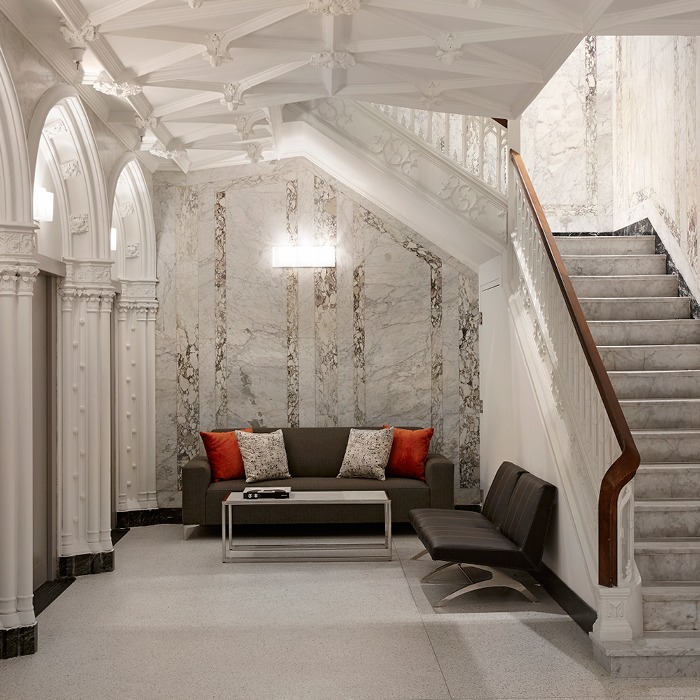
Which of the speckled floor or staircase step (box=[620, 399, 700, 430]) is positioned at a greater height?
staircase step (box=[620, 399, 700, 430])

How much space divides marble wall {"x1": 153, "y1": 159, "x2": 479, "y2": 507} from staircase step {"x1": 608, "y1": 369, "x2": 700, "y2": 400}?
97.4 inches

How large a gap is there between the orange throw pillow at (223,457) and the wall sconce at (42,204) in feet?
8.90

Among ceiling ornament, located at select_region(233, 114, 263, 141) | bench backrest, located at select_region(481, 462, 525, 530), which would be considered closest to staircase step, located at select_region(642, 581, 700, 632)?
bench backrest, located at select_region(481, 462, 525, 530)

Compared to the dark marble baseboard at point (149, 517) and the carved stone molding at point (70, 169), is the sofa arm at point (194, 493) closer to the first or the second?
the dark marble baseboard at point (149, 517)

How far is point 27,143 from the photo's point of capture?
4.29 m

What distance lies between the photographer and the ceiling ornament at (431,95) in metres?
5.27

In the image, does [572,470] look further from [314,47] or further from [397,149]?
[397,149]

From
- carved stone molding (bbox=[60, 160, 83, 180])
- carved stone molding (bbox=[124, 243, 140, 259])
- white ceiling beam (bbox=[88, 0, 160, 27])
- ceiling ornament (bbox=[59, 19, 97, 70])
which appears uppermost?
white ceiling beam (bbox=[88, 0, 160, 27])

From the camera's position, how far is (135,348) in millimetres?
7602

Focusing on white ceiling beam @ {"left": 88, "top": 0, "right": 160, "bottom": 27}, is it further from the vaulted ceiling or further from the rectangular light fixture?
the rectangular light fixture

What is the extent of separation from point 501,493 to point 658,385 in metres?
1.43

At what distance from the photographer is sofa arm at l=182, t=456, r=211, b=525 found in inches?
268

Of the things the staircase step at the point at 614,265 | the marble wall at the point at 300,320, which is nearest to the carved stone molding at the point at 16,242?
the marble wall at the point at 300,320

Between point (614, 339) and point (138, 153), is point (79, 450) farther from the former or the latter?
point (614, 339)
